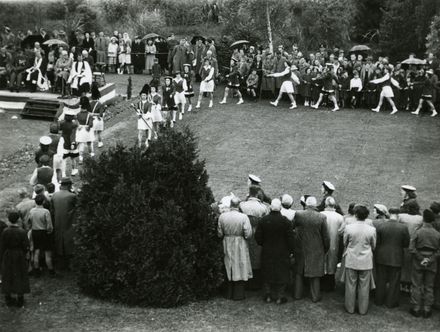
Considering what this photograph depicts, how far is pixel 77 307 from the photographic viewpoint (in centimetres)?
1049

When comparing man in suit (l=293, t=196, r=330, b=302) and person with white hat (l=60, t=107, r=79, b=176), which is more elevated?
person with white hat (l=60, t=107, r=79, b=176)

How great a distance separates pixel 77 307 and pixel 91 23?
2834 centimetres

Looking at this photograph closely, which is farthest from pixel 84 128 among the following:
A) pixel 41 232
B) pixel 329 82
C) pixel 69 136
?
pixel 329 82

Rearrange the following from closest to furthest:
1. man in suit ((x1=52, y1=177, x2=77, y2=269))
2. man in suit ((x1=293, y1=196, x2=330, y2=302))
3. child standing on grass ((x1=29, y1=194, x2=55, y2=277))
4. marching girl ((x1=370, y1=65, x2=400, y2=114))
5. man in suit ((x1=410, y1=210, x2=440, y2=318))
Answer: man in suit ((x1=410, y1=210, x2=440, y2=318)) < man in suit ((x1=293, y1=196, x2=330, y2=302)) < child standing on grass ((x1=29, y1=194, x2=55, y2=277)) < man in suit ((x1=52, y1=177, x2=77, y2=269)) < marching girl ((x1=370, y1=65, x2=400, y2=114))

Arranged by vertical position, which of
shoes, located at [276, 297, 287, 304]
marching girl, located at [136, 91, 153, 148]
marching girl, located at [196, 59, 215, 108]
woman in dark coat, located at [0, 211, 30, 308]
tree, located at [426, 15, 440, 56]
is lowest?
shoes, located at [276, 297, 287, 304]

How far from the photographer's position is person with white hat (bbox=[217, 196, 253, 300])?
10.8 m

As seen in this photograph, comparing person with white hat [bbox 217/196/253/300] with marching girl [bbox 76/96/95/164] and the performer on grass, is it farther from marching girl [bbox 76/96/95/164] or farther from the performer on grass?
the performer on grass

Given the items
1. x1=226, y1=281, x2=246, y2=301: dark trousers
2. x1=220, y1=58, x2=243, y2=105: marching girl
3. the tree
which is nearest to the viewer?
x1=226, y1=281, x2=246, y2=301: dark trousers

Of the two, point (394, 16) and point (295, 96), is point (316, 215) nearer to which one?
point (295, 96)

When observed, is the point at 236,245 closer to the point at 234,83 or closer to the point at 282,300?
the point at 282,300

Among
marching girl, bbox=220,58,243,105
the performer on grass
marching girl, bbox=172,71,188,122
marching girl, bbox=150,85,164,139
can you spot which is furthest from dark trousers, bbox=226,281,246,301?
the performer on grass

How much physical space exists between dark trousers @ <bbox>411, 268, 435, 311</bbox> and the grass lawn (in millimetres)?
→ 242

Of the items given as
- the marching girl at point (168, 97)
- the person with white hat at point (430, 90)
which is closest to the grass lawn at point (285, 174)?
the person with white hat at point (430, 90)

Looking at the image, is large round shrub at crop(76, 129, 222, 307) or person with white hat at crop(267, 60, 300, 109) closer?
large round shrub at crop(76, 129, 222, 307)
